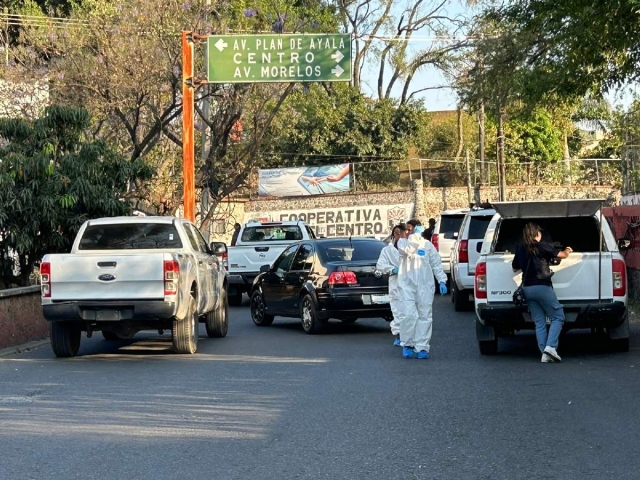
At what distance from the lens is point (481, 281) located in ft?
43.9

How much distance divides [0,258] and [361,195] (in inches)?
1128

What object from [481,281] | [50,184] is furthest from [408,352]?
[50,184]

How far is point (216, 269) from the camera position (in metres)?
17.5

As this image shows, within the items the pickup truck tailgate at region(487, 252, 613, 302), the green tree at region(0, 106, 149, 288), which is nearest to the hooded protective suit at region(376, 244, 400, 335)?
the pickup truck tailgate at region(487, 252, 613, 302)

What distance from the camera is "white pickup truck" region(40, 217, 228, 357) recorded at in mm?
13953

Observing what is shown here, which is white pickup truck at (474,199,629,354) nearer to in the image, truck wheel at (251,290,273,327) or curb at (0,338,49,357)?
truck wheel at (251,290,273,327)

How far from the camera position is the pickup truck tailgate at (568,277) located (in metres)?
13.3

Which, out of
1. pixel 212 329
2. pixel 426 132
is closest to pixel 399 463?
pixel 212 329

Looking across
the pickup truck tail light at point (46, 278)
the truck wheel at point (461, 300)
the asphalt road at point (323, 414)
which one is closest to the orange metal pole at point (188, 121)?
the truck wheel at point (461, 300)

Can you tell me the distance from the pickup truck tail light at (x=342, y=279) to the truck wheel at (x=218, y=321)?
1.88 metres

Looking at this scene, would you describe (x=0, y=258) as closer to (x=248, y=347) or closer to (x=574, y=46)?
(x=248, y=347)

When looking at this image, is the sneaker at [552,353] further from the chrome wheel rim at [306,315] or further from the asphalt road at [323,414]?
the chrome wheel rim at [306,315]

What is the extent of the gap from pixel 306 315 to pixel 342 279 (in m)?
1.01

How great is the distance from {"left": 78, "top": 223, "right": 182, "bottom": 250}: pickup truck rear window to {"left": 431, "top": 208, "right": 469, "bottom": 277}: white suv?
416 inches
